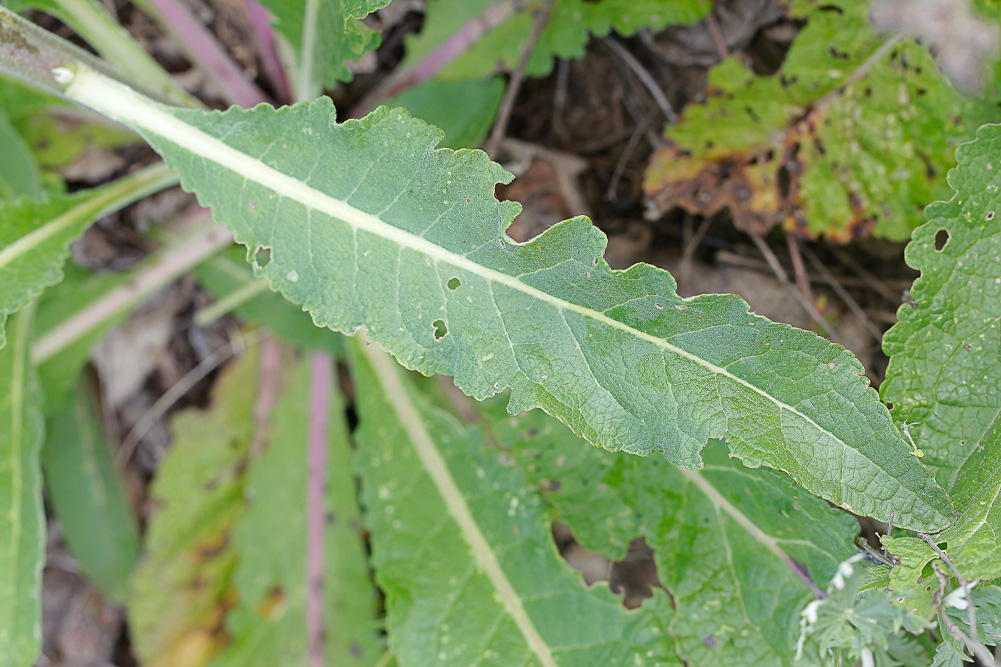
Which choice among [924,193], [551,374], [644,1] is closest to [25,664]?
[551,374]

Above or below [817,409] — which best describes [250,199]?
above

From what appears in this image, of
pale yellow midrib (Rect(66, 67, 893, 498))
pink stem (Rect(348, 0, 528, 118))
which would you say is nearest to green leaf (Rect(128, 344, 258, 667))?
pink stem (Rect(348, 0, 528, 118))

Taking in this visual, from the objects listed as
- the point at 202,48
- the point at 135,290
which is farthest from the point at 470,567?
the point at 202,48

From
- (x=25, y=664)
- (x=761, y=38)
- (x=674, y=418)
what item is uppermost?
(x=761, y=38)

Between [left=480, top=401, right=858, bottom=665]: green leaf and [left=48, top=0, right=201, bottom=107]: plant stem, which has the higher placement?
[left=48, top=0, right=201, bottom=107]: plant stem

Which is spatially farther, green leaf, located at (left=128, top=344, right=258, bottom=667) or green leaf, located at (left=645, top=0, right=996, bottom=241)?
green leaf, located at (left=128, top=344, right=258, bottom=667)

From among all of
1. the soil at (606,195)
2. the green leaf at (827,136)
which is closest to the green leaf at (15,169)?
the soil at (606,195)

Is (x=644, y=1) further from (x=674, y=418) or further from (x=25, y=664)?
(x=25, y=664)

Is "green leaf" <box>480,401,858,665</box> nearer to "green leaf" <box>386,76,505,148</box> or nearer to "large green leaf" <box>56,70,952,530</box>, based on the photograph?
"large green leaf" <box>56,70,952,530</box>
